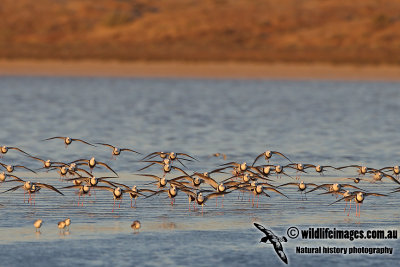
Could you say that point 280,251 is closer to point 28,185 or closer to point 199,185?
point 28,185

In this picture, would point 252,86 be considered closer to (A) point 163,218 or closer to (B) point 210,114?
(B) point 210,114

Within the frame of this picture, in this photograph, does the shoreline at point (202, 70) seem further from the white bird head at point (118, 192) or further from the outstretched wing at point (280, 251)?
the outstretched wing at point (280, 251)

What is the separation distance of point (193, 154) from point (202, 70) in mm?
65407

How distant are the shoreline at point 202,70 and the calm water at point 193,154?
12.1 m

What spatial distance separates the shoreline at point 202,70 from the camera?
98000 millimetres

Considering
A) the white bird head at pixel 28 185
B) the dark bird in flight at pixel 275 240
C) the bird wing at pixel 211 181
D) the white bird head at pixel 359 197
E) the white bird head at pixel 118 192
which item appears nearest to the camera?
the dark bird in flight at pixel 275 240

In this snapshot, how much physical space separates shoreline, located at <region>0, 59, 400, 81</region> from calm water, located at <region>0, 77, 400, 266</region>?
12.1 m

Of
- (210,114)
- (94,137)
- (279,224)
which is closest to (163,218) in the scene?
(279,224)

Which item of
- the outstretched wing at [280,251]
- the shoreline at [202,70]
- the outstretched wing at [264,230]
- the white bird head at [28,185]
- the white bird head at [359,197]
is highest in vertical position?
the shoreline at [202,70]

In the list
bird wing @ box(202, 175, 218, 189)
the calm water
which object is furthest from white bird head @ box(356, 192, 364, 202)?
bird wing @ box(202, 175, 218, 189)

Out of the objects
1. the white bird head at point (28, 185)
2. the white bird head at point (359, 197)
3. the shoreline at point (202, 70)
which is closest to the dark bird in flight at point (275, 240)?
the white bird head at point (359, 197)

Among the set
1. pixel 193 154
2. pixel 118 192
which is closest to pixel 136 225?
pixel 118 192

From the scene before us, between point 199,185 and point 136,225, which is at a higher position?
point 199,185

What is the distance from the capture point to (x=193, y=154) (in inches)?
1453
